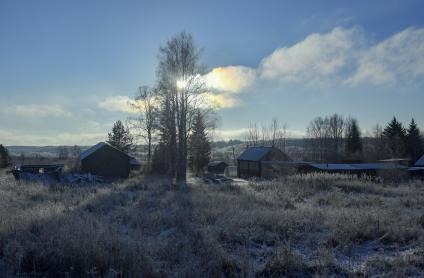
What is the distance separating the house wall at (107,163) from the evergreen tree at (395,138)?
4106cm

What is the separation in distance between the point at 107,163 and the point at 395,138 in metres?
43.8

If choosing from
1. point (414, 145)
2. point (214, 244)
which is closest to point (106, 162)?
point (214, 244)

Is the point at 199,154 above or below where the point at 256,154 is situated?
above

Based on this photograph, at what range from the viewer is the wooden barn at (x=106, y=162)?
37.6 meters

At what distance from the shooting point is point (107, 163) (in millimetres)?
38469

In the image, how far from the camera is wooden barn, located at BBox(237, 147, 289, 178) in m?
43.8

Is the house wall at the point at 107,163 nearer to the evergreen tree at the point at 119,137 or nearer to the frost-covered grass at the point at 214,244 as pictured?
the evergreen tree at the point at 119,137

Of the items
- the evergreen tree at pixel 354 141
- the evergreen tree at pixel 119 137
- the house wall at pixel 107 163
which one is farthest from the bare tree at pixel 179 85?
the evergreen tree at pixel 354 141

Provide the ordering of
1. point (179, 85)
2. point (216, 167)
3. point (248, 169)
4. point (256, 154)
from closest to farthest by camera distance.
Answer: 1. point (179, 85)
2. point (256, 154)
3. point (248, 169)
4. point (216, 167)

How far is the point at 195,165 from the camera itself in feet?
177

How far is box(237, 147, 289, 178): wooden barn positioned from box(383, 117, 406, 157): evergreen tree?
19788mm

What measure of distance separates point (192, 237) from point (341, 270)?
11.0ft

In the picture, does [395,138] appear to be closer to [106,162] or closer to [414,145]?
[414,145]

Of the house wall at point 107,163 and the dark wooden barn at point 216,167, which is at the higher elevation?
the house wall at point 107,163
